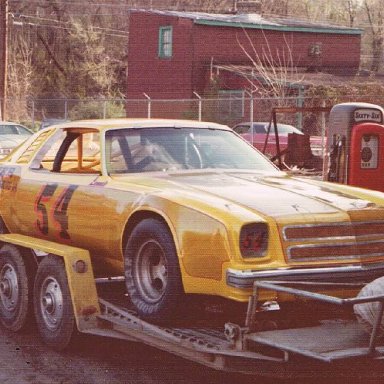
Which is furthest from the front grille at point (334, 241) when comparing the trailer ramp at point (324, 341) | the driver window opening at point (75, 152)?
the driver window opening at point (75, 152)

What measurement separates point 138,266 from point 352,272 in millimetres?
1458

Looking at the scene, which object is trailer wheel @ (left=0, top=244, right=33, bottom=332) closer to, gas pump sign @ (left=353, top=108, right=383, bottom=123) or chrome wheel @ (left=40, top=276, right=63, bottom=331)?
→ chrome wheel @ (left=40, top=276, right=63, bottom=331)

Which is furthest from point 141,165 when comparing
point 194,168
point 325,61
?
point 325,61

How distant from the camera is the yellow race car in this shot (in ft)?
20.2

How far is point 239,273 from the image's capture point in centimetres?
596

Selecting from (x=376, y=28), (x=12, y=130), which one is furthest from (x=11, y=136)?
(x=376, y=28)

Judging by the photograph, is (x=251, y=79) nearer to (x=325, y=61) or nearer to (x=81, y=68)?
(x=325, y=61)

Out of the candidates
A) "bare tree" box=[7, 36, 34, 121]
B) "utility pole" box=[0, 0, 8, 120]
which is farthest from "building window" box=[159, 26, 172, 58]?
"utility pole" box=[0, 0, 8, 120]

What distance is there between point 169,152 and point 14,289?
168cm

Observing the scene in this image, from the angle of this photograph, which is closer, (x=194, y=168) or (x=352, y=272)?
(x=352, y=272)

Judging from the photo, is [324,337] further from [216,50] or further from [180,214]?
[216,50]

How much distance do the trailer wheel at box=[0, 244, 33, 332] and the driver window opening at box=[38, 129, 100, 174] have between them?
32.6 inches

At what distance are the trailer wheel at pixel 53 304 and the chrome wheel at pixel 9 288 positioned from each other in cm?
39

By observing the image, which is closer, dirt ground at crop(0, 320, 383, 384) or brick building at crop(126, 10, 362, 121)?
dirt ground at crop(0, 320, 383, 384)
